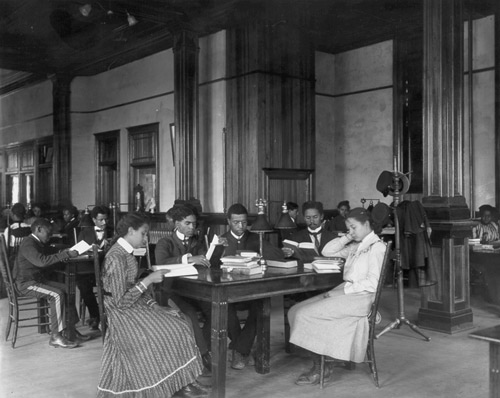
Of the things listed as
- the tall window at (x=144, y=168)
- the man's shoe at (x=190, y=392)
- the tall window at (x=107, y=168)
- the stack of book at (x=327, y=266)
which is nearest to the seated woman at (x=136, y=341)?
the man's shoe at (x=190, y=392)

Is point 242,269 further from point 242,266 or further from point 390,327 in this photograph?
point 390,327

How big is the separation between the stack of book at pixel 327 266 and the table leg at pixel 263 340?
0.49 metres

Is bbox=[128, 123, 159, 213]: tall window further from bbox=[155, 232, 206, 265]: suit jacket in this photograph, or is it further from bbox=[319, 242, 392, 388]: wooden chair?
bbox=[319, 242, 392, 388]: wooden chair

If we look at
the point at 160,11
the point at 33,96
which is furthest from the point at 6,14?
the point at 33,96

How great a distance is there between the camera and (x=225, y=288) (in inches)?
154

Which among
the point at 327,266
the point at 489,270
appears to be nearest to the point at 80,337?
the point at 327,266

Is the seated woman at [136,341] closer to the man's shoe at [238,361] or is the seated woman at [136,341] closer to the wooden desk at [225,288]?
the wooden desk at [225,288]

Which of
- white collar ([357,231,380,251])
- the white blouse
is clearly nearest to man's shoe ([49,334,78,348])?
the white blouse

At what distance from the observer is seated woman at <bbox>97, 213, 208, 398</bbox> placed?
12.4 feet

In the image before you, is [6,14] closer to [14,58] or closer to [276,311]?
[14,58]

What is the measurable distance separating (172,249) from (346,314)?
5.20 feet

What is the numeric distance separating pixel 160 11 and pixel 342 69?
388 cm

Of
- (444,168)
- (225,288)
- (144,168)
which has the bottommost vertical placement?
(225,288)

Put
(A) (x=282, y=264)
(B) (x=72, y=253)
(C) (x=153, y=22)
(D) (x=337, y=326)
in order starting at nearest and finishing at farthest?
(D) (x=337, y=326)
(A) (x=282, y=264)
(B) (x=72, y=253)
(C) (x=153, y=22)
